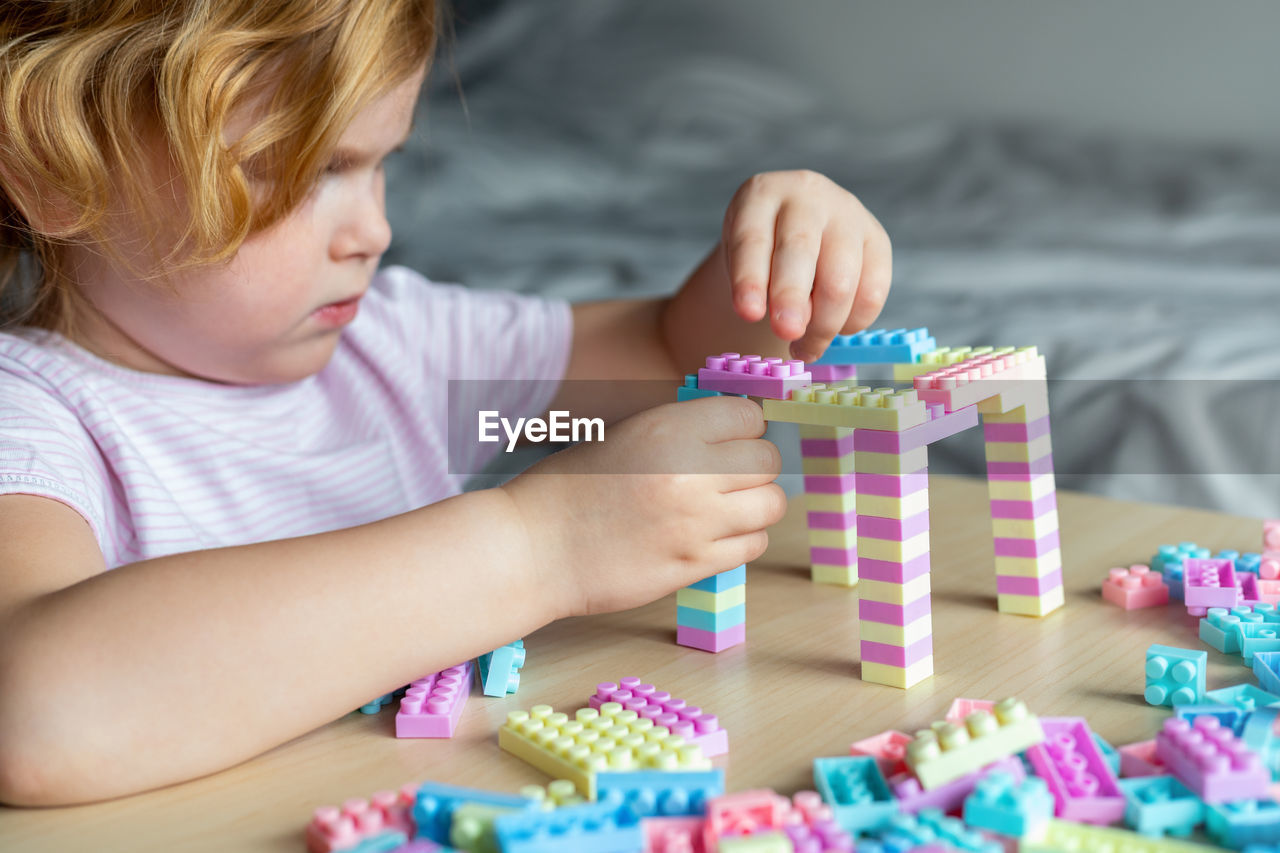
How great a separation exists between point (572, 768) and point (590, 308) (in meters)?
0.76

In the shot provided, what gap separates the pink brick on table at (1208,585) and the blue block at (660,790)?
1.21 feet

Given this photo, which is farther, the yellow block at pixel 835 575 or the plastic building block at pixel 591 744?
the yellow block at pixel 835 575

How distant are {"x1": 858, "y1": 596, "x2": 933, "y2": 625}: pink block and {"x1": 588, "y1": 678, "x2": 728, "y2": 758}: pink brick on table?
104mm

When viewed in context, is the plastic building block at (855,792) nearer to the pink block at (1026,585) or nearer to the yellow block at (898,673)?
the yellow block at (898,673)

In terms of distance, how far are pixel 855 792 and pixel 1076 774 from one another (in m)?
0.09

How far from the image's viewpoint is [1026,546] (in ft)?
2.32

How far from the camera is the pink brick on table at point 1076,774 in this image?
17.9 inches

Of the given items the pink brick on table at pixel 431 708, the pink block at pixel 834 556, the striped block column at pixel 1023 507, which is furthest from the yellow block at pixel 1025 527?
the pink brick on table at pixel 431 708

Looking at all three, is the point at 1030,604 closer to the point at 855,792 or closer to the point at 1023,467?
the point at 1023,467

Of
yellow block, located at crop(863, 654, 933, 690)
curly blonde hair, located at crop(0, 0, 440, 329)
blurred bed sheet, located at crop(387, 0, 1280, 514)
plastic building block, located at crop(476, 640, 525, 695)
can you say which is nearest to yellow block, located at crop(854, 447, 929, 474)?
yellow block, located at crop(863, 654, 933, 690)

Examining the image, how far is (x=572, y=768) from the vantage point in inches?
19.6

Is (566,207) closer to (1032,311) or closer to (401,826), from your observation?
(1032,311)

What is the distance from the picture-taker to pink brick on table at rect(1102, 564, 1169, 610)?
719 mm

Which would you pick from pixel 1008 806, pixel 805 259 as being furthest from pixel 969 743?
pixel 805 259
